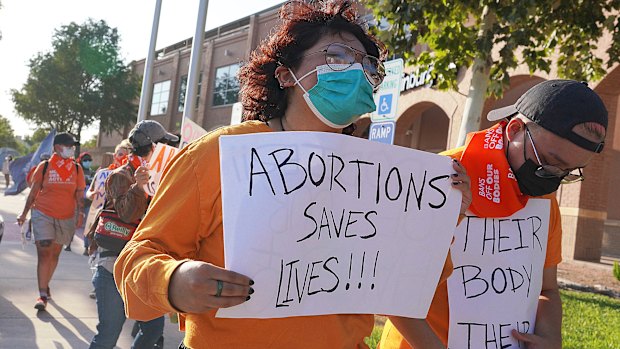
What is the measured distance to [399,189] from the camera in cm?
165

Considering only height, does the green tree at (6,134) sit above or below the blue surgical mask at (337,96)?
above

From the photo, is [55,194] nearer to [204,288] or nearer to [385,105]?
[385,105]

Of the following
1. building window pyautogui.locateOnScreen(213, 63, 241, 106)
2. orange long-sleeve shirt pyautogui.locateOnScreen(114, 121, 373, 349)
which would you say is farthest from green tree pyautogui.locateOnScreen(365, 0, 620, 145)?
building window pyautogui.locateOnScreen(213, 63, 241, 106)

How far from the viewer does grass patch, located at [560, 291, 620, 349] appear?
19.8ft

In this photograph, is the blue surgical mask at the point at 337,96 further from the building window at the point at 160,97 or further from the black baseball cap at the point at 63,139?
the building window at the point at 160,97

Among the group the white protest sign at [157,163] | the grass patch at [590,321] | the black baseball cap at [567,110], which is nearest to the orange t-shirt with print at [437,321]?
the black baseball cap at [567,110]

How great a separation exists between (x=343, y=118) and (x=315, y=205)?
1.27 feet

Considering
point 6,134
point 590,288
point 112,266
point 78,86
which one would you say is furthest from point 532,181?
point 6,134

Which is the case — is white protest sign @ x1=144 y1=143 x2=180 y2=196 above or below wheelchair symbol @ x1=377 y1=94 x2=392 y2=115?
below

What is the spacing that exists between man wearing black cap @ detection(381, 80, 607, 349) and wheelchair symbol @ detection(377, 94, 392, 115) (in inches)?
148

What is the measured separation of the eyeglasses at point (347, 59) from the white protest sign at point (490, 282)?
0.61 m

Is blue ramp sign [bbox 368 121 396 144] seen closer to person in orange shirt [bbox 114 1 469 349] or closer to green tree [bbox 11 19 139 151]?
person in orange shirt [bbox 114 1 469 349]

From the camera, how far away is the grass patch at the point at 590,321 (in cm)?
604

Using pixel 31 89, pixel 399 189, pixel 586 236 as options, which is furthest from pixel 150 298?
pixel 31 89
